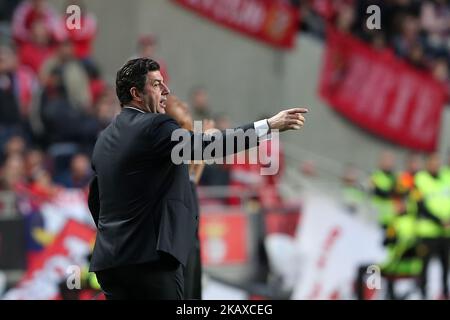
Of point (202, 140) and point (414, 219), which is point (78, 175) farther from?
point (202, 140)

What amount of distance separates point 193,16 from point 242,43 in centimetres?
91

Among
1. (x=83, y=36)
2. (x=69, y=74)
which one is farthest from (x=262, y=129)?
(x=83, y=36)

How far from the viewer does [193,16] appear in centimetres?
1789

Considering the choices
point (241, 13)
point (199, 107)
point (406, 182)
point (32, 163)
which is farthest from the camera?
point (241, 13)

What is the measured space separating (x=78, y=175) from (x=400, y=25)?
297 inches

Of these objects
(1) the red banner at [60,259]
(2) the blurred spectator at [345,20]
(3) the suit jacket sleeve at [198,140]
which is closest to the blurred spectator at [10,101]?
(1) the red banner at [60,259]

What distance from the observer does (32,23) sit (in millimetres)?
15773

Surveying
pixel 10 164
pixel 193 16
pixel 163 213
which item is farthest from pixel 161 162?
pixel 193 16

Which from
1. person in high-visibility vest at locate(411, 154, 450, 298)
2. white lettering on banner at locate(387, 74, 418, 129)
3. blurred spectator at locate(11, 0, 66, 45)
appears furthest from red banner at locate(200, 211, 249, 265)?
white lettering on banner at locate(387, 74, 418, 129)

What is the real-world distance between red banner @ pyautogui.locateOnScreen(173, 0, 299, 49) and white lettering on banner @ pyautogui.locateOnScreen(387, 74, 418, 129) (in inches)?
86.1

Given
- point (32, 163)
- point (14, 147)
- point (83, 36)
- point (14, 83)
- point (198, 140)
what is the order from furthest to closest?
1. point (83, 36)
2. point (14, 83)
3. point (14, 147)
4. point (32, 163)
5. point (198, 140)

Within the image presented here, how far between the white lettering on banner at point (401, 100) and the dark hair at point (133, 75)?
44.5ft

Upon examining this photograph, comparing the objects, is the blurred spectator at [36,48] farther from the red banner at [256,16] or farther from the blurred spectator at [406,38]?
the blurred spectator at [406,38]
